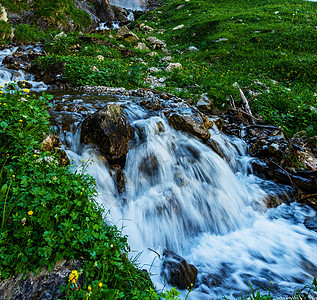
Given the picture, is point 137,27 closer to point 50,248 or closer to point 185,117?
point 185,117

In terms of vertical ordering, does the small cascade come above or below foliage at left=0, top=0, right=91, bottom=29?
below

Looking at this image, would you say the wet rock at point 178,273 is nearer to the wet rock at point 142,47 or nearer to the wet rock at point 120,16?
the wet rock at point 142,47

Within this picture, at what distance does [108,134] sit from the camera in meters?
3.93

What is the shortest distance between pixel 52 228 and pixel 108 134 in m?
2.40

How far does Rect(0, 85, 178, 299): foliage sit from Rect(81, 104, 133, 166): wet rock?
161 centimetres

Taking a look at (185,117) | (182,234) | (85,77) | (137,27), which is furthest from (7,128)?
(137,27)

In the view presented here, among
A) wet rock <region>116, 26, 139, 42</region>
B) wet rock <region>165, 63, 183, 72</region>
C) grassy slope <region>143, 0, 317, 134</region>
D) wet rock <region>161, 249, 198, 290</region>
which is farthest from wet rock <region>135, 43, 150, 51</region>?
wet rock <region>161, 249, 198, 290</region>

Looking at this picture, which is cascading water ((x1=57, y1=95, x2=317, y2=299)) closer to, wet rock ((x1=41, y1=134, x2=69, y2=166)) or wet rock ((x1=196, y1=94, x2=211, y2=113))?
wet rock ((x1=41, y1=134, x2=69, y2=166))

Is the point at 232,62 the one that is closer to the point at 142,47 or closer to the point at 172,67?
the point at 172,67

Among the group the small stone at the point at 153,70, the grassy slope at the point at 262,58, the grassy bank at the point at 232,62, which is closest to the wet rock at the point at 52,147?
the grassy bank at the point at 232,62

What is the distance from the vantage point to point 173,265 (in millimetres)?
2592

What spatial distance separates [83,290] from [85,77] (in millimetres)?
7767

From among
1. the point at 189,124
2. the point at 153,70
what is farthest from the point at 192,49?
the point at 189,124

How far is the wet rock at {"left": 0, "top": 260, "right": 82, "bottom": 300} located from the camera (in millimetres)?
1531
